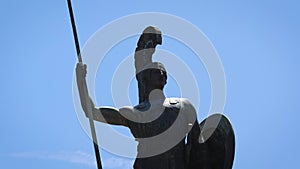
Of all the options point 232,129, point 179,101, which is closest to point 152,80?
point 179,101

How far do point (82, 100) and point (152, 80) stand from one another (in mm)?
1005

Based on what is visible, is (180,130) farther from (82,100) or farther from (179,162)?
(82,100)

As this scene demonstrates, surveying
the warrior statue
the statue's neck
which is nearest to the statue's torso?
the warrior statue

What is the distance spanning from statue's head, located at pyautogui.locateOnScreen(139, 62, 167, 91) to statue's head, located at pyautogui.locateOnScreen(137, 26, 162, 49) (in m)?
0.27

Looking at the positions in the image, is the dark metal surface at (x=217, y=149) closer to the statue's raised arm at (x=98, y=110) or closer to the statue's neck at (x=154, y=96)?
the statue's neck at (x=154, y=96)

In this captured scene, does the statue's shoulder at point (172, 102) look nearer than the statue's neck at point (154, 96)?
Yes

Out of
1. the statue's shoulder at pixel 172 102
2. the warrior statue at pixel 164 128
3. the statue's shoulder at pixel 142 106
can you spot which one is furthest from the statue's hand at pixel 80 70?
the statue's shoulder at pixel 172 102

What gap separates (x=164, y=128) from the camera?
12242mm

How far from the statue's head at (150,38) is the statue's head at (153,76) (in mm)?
272

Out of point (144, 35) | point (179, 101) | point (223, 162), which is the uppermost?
point (144, 35)

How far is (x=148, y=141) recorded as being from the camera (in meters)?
12.2

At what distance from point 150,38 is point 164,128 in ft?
4.21

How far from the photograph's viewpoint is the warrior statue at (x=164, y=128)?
1216 centimetres

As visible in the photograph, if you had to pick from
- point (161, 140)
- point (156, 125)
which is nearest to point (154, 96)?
point (156, 125)
